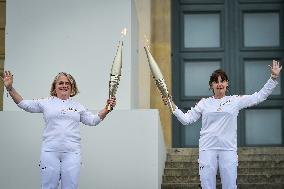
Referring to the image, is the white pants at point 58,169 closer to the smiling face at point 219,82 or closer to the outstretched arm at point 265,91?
the smiling face at point 219,82

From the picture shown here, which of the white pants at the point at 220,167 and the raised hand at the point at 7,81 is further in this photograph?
the white pants at the point at 220,167

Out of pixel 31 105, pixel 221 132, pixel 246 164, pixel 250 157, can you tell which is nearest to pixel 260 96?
pixel 221 132

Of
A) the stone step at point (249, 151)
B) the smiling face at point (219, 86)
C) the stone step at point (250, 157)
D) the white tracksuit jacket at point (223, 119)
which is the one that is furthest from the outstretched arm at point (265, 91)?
the stone step at point (249, 151)

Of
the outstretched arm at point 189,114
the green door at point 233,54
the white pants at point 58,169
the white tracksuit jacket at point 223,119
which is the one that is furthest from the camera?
the green door at point 233,54

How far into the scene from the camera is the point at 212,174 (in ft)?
15.2

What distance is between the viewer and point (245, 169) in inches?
262

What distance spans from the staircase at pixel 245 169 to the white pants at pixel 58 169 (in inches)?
85.1

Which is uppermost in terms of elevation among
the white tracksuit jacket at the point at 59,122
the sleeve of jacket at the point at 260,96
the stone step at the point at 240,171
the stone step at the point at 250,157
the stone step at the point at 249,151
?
the sleeve of jacket at the point at 260,96

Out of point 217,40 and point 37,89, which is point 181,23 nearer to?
point 217,40

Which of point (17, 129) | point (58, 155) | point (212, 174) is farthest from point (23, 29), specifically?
point (212, 174)

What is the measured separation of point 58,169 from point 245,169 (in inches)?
116

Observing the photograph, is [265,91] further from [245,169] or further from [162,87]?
[245,169]

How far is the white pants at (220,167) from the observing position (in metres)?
4.58

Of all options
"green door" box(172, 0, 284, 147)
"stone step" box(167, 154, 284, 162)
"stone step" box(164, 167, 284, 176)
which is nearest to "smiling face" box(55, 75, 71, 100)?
"stone step" box(164, 167, 284, 176)
